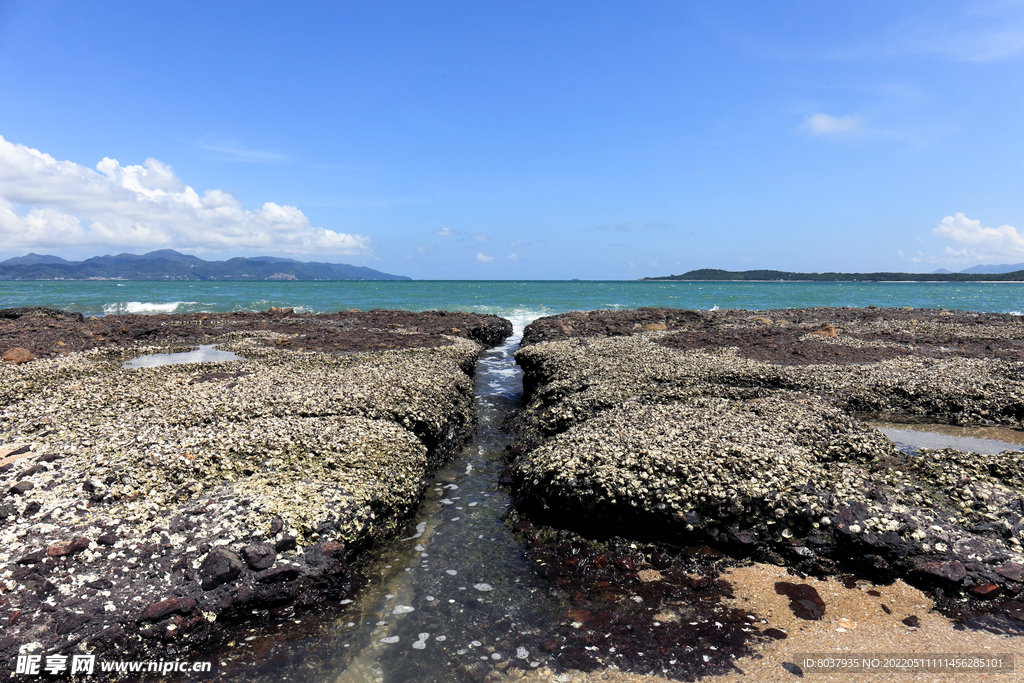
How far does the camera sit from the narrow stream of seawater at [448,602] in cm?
449

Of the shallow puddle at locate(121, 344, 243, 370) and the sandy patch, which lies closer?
the sandy patch

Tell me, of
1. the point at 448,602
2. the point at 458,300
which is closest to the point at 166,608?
the point at 448,602

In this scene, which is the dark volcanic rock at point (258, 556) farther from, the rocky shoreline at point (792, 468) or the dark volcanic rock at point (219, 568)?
the rocky shoreline at point (792, 468)

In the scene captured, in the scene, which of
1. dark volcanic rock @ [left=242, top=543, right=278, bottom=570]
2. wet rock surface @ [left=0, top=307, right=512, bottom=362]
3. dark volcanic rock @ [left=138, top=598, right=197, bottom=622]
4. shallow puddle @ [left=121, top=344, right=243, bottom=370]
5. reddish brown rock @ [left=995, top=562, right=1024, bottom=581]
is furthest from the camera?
wet rock surface @ [left=0, top=307, right=512, bottom=362]

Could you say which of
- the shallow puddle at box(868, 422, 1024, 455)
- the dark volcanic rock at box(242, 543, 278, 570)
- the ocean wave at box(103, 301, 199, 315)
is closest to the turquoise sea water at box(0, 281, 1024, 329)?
the ocean wave at box(103, 301, 199, 315)

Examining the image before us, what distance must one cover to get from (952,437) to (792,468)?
17.1ft

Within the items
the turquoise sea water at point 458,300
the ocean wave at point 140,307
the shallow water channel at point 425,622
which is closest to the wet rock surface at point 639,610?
the shallow water channel at point 425,622

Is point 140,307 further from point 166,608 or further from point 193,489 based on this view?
point 166,608

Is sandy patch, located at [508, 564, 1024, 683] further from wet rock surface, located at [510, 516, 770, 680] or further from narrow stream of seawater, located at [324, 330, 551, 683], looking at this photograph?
narrow stream of seawater, located at [324, 330, 551, 683]

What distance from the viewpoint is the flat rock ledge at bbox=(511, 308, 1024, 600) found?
5.60 meters

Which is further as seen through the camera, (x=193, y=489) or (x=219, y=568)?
(x=193, y=489)

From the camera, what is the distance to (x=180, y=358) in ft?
53.4

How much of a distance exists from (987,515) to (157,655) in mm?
8462

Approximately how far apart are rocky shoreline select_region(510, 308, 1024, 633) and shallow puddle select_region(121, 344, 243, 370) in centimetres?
973
